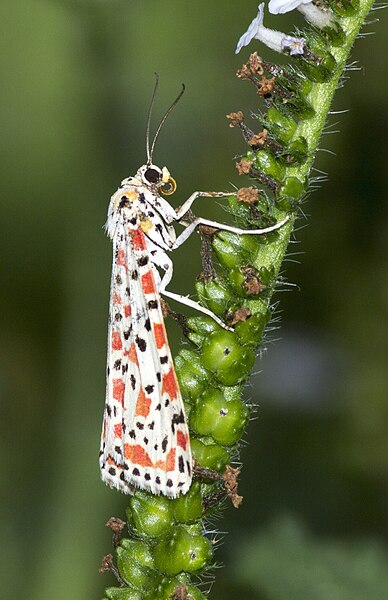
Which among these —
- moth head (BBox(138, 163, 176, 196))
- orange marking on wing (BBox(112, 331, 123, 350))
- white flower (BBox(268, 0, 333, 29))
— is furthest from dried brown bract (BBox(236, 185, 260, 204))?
moth head (BBox(138, 163, 176, 196))

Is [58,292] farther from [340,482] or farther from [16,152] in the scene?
[340,482]

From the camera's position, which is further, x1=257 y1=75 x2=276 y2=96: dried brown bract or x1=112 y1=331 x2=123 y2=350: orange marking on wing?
x1=112 y1=331 x2=123 y2=350: orange marking on wing

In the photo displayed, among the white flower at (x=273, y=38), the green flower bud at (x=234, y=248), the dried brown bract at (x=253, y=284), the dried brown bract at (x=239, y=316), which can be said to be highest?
the white flower at (x=273, y=38)

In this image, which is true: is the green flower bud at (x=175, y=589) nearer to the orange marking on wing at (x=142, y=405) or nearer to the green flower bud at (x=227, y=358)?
the green flower bud at (x=227, y=358)

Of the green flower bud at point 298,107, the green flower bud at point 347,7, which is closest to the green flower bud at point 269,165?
the green flower bud at point 298,107

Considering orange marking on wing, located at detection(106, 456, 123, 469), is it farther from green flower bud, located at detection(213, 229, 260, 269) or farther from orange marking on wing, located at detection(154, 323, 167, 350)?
green flower bud, located at detection(213, 229, 260, 269)
